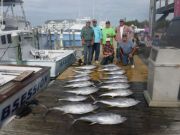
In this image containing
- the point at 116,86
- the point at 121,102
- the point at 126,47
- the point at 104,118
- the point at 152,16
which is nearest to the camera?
the point at 104,118

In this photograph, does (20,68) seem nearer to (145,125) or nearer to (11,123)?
(11,123)

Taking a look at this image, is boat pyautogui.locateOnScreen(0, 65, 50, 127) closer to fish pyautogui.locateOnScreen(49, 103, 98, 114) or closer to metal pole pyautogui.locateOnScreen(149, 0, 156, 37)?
fish pyautogui.locateOnScreen(49, 103, 98, 114)

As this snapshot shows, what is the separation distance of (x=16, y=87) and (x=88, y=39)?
4526 millimetres

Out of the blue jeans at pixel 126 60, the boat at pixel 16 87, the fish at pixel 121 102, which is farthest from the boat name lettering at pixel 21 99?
the blue jeans at pixel 126 60

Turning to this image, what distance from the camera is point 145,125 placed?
3.97 m

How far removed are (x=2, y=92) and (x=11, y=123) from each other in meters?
0.82

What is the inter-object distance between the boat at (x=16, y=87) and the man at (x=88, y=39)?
2705 millimetres

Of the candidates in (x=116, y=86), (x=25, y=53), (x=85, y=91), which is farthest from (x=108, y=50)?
(x=25, y=53)

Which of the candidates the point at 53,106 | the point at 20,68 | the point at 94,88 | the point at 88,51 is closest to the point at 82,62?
the point at 88,51

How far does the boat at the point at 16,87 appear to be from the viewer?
15.3ft

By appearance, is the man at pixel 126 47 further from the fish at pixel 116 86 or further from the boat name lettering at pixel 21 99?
the boat name lettering at pixel 21 99

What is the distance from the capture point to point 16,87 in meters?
5.07

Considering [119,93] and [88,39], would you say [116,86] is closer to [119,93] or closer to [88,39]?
[119,93]

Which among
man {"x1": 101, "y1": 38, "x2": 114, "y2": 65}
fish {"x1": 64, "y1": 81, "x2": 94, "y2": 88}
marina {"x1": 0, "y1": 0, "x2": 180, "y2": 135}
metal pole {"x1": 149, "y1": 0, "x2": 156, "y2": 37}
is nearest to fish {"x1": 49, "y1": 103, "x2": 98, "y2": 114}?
marina {"x1": 0, "y1": 0, "x2": 180, "y2": 135}
